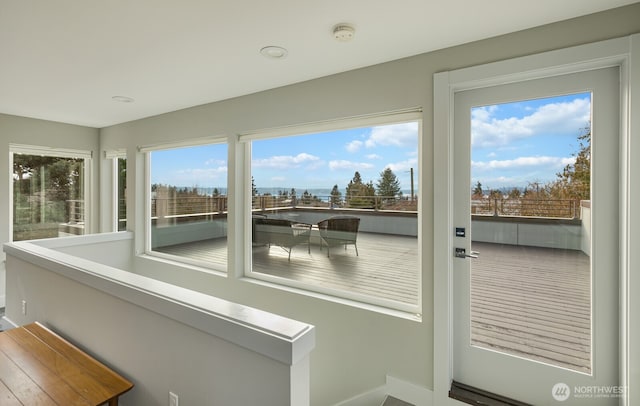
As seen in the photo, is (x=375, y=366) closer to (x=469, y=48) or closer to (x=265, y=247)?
(x=265, y=247)

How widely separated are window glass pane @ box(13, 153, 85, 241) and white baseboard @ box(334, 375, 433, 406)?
4.66 m

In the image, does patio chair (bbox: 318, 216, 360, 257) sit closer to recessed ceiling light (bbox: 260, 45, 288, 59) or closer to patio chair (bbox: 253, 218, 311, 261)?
patio chair (bbox: 253, 218, 311, 261)

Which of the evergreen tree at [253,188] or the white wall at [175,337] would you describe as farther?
the evergreen tree at [253,188]

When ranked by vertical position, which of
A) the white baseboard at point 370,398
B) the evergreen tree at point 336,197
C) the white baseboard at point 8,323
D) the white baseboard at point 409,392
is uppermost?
the evergreen tree at point 336,197

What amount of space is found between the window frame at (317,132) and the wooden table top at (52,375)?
1.48 m

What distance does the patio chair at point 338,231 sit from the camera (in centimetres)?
270

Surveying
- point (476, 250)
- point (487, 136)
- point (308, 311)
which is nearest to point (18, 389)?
point (308, 311)

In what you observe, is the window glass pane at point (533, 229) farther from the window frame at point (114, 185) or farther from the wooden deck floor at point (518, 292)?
the window frame at point (114, 185)

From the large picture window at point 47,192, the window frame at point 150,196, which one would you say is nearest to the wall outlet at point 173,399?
the window frame at point 150,196

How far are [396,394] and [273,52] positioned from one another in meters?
2.54

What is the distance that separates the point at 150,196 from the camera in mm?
4250

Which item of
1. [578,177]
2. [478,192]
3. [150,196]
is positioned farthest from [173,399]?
[150,196]

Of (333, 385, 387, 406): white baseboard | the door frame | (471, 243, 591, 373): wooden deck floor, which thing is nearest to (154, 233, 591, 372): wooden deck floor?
(471, 243, 591, 373): wooden deck floor

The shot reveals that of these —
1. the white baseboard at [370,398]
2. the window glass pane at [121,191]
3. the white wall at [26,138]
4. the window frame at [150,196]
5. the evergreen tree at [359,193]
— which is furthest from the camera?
the window glass pane at [121,191]
